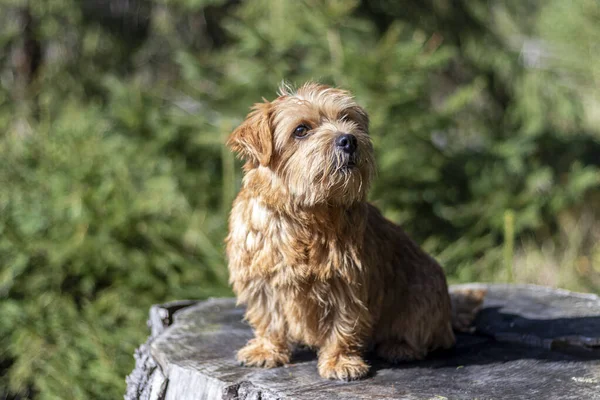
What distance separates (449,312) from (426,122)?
3456 mm

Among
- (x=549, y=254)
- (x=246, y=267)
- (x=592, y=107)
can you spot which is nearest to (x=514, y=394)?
(x=246, y=267)

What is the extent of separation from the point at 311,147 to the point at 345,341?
998 mm

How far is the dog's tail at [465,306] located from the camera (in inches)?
167

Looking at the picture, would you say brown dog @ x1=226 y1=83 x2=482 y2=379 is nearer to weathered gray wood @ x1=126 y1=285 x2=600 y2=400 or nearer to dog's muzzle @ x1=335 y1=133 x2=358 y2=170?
dog's muzzle @ x1=335 y1=133 x2=358 y2=170

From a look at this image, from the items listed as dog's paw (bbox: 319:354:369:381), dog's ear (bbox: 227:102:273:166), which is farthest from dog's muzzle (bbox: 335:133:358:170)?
dog's paw (bbox: 319:354:369:381)

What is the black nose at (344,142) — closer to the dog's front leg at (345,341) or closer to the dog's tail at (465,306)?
the dog's front leg at (345,341)

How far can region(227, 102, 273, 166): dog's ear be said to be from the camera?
123 inches

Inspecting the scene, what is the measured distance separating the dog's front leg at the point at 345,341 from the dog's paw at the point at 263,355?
23cm

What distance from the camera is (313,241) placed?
3.20 m

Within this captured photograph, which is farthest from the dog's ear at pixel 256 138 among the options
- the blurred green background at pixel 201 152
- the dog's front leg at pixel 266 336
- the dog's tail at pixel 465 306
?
the blurred green background at pixel 201 152

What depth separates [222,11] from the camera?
9102 mm

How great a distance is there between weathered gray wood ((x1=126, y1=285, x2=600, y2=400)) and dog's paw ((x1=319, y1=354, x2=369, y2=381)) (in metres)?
0.05

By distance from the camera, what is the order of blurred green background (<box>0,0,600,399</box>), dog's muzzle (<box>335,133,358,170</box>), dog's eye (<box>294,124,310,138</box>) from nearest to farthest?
dog's muzzle (<box>335,133,358,170</box>) → dog's eye (<box>294,124,310,138</box>) → blurred green background (<box>0,0,600,399</box>)

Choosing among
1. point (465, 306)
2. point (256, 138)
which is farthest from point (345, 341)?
point (465, 306)
